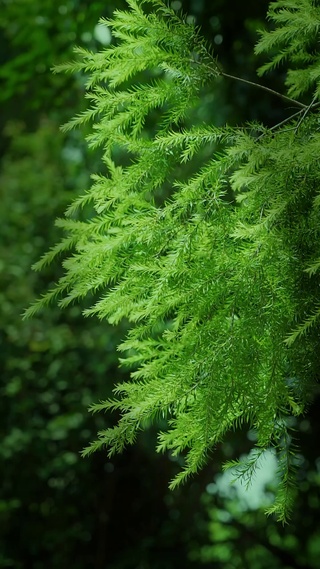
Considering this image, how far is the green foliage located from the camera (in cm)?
99

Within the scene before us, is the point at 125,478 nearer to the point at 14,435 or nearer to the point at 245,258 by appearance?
the point at 14,435

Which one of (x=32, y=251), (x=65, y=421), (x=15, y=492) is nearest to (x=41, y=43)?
(x=32, y=251)

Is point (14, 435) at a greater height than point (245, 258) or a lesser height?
lesser

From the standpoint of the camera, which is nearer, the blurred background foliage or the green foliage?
the green foliage

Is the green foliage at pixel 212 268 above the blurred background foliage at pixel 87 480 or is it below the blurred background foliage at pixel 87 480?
above

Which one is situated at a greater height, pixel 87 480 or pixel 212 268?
pixel 212 268

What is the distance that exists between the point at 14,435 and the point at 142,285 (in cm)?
232

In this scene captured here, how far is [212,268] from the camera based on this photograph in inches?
39.9

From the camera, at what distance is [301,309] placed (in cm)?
100

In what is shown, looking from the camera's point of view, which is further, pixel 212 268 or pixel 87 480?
pixel 87 480

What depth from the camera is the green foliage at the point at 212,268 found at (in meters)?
0.99

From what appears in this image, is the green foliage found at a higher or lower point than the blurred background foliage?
higher

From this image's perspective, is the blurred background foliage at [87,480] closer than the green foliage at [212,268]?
No

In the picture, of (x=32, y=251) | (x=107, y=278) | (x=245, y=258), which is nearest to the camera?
(x=245, y=258)
